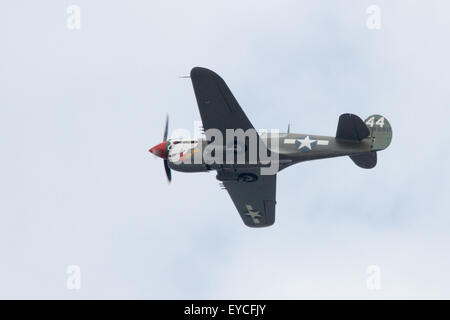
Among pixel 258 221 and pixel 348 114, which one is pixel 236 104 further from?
pixel 258 221

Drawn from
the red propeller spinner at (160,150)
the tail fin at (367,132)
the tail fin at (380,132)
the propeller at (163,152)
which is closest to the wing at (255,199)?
the propeller at (163,152)

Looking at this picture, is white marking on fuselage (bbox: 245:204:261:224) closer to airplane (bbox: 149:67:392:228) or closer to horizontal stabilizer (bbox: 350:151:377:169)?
airplane (bbox: 149:67:392:228)

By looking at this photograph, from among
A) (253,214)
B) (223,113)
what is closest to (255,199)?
(253,214)

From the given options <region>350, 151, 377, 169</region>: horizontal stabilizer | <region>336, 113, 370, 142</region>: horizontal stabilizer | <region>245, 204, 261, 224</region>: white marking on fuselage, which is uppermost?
<region>336, 113, 370, 142</region>: horizontal stabilizer

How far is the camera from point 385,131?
28.1 meters

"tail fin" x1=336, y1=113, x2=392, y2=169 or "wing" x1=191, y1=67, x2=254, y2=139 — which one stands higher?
"wing" x1=191, y1=67, x2=254, y2=139

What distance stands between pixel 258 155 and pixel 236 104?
225 cm

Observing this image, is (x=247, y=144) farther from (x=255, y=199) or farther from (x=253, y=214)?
(x=253, y=214)

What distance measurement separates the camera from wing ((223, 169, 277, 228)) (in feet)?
100

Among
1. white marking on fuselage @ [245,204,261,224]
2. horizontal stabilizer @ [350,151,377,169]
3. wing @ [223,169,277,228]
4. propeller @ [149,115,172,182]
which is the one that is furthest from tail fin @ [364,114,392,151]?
propeller @ [149,115,172,182]

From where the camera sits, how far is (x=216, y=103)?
27.0 metres

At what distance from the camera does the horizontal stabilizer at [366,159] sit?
28359 mm

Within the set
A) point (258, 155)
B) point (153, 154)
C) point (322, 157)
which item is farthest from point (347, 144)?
point (153, 154)

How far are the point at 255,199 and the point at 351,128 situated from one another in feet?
17.4
